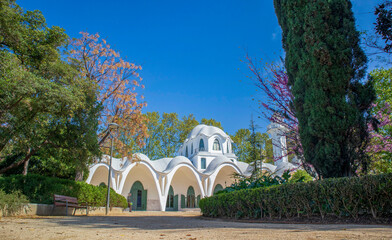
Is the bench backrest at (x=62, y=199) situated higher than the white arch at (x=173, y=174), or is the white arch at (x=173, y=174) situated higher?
the white arch at (x=173, y=174)

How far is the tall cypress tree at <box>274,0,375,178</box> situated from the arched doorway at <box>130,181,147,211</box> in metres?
22.1

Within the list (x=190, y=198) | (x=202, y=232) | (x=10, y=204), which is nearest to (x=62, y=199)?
(x=10, y=204)

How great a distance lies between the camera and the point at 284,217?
695 centimetres

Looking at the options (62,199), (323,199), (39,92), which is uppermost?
(39,92)

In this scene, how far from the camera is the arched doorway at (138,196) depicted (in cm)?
2656

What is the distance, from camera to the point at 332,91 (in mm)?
7242

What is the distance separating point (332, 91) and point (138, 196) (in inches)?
925

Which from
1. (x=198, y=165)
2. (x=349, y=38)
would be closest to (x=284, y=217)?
(x=349, y=38)

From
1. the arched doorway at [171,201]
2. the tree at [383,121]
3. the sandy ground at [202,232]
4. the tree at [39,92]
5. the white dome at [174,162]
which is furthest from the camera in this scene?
the arched doorway at [171,201]

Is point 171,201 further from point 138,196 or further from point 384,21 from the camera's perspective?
point 384,21

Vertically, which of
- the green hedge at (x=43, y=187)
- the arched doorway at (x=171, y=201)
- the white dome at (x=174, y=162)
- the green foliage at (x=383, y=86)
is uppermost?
the green foliage at (x=383, y=86)

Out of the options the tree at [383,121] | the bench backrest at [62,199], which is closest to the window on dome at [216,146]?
the tree at [383,121]

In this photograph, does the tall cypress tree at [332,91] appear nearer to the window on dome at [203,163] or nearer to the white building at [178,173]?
the white building at [178,173]

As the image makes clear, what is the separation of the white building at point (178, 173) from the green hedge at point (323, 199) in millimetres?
14056
